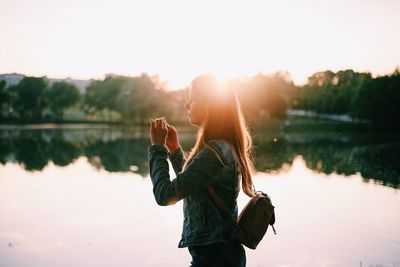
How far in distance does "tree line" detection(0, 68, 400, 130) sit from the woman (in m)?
70.2

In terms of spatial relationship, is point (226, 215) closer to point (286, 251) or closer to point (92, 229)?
point (286, 251)

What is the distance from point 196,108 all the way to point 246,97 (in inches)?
3687

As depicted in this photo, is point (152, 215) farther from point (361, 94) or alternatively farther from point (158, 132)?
point (361, 94)

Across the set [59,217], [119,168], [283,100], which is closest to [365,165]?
[119,168]

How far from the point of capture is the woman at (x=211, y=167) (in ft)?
7.06

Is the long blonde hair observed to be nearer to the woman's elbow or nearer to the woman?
the woman

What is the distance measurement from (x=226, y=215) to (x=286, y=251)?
1309cm

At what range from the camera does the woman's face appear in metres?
2.26

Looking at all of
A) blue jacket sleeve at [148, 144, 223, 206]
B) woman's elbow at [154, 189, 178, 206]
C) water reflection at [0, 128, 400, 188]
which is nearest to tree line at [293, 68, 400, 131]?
water reflection at [0, 128, 400, 188]

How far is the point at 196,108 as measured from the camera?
7.48 feet

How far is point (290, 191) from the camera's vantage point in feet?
89.0

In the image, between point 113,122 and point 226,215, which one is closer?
point 226,215

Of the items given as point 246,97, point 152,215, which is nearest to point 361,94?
point 246,97

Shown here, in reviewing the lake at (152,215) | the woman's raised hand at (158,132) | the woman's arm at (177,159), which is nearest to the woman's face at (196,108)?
the woman's raised hand at (158,132)
